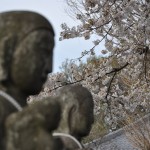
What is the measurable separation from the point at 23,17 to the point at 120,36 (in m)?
4.36

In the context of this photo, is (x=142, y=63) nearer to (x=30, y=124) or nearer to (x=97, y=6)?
(x=97, y=6)

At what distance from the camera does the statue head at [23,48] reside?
190 cm

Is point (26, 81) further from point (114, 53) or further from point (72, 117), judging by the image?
point (114, 53)

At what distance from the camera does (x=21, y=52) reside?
6.22ft

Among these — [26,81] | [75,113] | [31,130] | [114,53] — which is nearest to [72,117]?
[75,113]

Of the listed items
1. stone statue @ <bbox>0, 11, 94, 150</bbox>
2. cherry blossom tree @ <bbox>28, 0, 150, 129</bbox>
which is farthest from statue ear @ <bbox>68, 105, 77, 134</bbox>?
cherry blossom tree @ <bbox>28, 0, 150, 129</bbox>

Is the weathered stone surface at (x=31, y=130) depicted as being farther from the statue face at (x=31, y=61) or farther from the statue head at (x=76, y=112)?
the statue head at (x=76, y=112)

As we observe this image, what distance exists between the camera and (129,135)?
11227 millimetres

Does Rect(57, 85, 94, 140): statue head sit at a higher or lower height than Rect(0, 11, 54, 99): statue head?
lower

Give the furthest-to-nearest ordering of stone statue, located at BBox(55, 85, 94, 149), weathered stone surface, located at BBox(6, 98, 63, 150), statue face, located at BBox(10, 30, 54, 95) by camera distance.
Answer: stone statue, located at BBox(55, 85, 94, 149) < statue face, located at BBox(10, 30, 54, 95) < weathered stone surface, located at BBox(6, 98, 63, 150)

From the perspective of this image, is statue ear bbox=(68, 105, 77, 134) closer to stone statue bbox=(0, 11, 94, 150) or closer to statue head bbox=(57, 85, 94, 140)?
statue head bbox=(57, 85, 94, 140)

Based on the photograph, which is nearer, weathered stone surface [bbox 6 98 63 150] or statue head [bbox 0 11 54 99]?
weathered stone surface [bbox 6 98 63 150]

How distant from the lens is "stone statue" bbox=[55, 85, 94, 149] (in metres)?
2.40

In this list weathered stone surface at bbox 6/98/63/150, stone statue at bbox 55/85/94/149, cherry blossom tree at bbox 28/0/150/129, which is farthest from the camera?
cherry blossom tree at bbox 28/0/150/129
